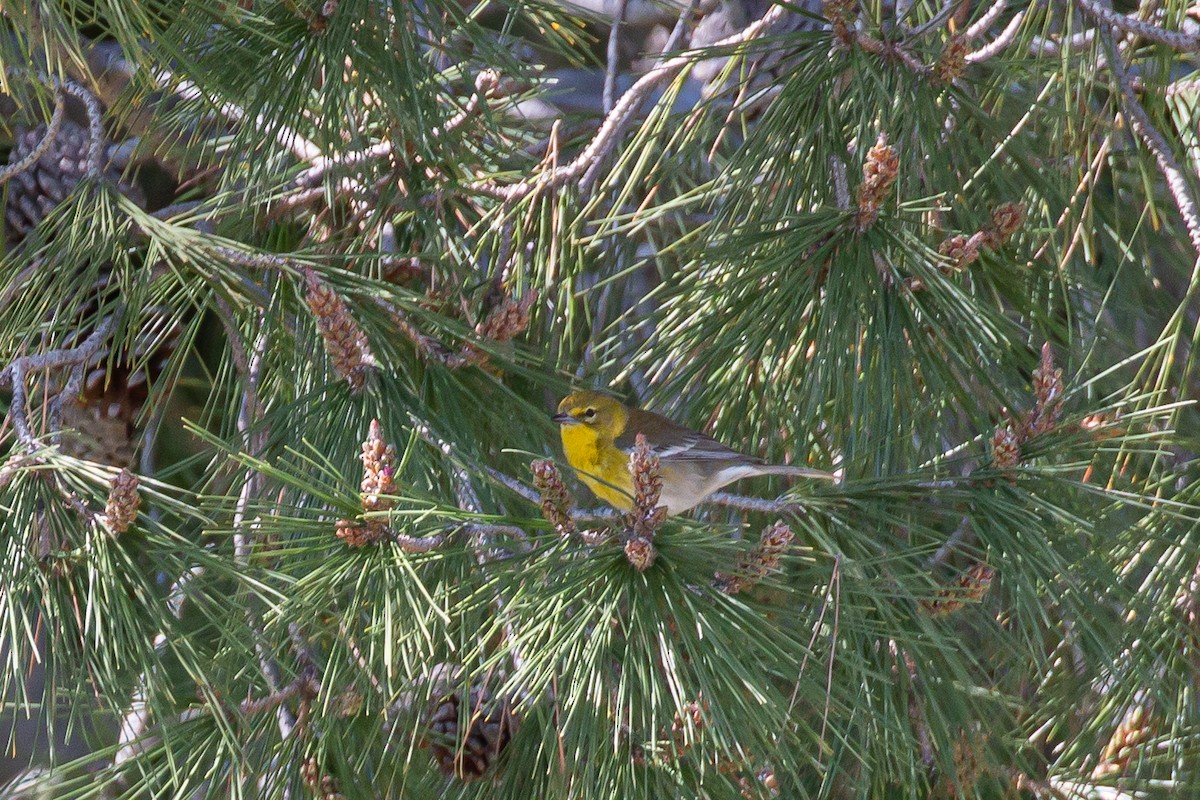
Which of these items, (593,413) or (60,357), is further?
(593,413)

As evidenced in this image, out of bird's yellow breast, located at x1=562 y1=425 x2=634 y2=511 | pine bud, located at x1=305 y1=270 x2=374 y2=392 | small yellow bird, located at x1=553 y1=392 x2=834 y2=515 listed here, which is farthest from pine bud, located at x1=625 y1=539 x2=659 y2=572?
bird's yellow breast, located at x1=562 y1=425 x2=634 y2=511

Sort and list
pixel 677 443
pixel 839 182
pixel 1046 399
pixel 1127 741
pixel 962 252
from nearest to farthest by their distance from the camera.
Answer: pixel 1046 399 < pixel 962 252 < pixel 839 182 < pixel 1127 741 < pixel 677 443

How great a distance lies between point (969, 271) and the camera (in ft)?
6.27

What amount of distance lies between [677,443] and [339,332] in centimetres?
85

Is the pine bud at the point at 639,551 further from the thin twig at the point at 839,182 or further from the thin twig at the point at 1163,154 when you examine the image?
the thin twig at the point at 1163,154

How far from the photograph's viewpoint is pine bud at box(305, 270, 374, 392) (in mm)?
1582

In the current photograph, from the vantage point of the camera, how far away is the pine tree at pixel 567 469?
1.33m

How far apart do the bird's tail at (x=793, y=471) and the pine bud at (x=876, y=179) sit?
12.6 inches

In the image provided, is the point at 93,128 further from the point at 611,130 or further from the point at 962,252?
the point at 962,252

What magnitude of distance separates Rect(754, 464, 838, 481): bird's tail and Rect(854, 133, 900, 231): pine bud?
0.32 meters

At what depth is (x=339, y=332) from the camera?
1.59 m

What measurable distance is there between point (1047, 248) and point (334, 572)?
1.42m

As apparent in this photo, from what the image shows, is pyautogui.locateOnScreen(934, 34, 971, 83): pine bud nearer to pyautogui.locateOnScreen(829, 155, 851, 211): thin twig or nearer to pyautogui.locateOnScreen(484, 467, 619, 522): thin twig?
pyautogui.locateOnScreen(829, 155, 851, 211): thin twig

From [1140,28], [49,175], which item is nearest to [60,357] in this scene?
[49,175]
